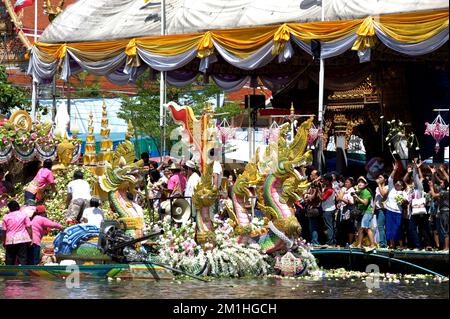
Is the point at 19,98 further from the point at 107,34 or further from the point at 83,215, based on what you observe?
the point at 83,215

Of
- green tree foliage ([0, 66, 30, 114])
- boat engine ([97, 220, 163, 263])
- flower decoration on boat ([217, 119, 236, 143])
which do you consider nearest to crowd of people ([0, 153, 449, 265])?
boat engine ([97, 220, 163, 263])

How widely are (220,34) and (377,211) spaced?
687cm

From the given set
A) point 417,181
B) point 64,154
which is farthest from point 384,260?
point 64,154

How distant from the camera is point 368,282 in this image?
18.5m

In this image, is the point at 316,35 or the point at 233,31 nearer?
the point at 316,35

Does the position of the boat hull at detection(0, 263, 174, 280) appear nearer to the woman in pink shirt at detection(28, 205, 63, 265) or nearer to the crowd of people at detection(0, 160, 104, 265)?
the crowd of people at detection(0, 160, 104, 265)

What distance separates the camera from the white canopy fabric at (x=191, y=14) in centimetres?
2414

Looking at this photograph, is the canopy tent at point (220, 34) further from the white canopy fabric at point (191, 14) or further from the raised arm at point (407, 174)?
the raised arm at point (407, 174)

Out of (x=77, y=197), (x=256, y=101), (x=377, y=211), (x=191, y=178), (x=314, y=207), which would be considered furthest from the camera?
(x=256, y=101)

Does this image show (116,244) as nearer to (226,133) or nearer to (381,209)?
(381,209)

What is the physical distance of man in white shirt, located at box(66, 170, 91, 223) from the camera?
69.0 feet

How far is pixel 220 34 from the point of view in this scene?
1025 inches
